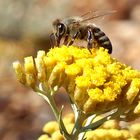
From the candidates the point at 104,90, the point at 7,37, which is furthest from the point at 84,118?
the point at 7,37

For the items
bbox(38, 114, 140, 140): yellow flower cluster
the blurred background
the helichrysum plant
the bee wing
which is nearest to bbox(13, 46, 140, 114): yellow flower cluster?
the helichrysum plant

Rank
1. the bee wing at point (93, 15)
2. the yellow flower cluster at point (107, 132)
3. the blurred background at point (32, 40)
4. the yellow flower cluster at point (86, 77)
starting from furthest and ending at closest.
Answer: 1. the blurred background at point (32, 40)
2. the bee wing at point (93, 15)
3. the yellow flower cluster at point (107, 132)
4. the yellow flower cluster at point (86, 77)

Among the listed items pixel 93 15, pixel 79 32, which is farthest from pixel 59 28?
pixel 93 15

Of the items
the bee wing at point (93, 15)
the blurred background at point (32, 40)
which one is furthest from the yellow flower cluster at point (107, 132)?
the blurred background at point (32, 40)

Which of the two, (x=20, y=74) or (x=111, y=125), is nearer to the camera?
(x=20, y=74)

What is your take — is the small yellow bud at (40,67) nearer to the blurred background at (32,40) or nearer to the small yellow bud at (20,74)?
the small yellow bud at (20,74)

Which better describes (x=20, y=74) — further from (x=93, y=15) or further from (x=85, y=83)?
(x=93, y=15)

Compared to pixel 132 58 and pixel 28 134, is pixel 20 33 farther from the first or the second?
pixel 28 134
